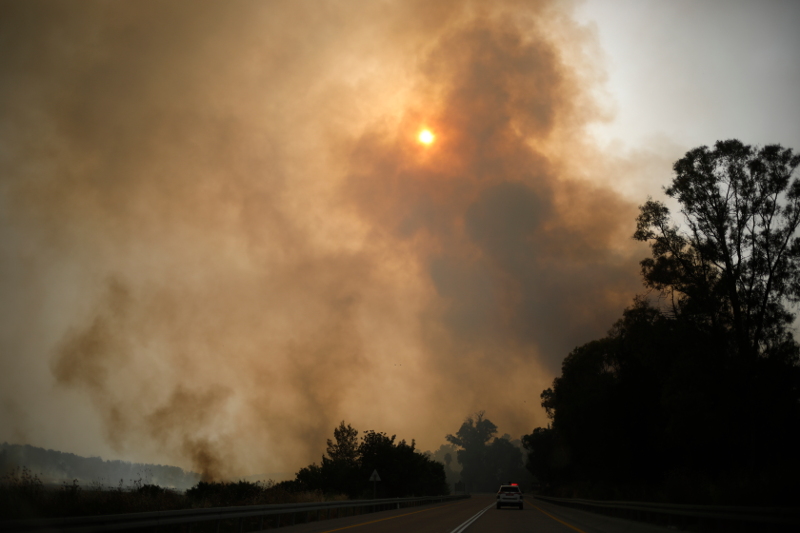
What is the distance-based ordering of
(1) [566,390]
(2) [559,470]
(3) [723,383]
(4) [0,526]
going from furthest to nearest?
1. (2) [559,470]
2. (1) [566,390]
3. (3) [723,383]
4. (4) [0,526]

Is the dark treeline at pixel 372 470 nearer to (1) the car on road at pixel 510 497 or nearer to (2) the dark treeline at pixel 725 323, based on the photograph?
(1) the car on road at pixel 510 497

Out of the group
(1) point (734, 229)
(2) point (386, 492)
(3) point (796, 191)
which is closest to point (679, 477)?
(1) point (734, 229)

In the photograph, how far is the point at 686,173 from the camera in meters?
31.0

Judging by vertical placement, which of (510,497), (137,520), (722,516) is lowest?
(510,497)

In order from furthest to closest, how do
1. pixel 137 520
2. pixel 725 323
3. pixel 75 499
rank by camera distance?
pixel 725 323, pixel 75 499, pixel 137 520

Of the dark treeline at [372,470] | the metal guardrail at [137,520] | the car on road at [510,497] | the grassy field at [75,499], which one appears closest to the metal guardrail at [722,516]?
the metal guardrail at [137,520]

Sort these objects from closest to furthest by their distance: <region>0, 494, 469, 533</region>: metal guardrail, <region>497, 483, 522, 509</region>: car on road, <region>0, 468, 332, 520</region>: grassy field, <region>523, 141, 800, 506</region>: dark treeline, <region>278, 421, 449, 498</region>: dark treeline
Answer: <region>0, 494, 469, 533</region>: metal guardrail < <region>0, 468, 332, 520</region>: grassy field < <region>523, 141, 800, 506</region>: dark treeline < <region>497, 483, 522, 509</region>: car on road < <region>278, 421, 449, 498</region>: dark treeline

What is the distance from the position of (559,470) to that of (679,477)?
65.5 meters

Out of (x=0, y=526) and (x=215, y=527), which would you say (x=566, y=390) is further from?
(x=0, y=526)

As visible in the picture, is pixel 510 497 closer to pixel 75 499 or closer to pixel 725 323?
pixel 725 323

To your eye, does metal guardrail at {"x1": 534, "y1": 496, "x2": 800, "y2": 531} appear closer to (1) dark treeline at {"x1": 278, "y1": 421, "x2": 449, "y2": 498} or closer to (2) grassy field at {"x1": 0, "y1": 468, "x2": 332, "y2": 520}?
(2) grassy field at {"x1": 0, "y1": 468, "x2": 332, "y2": 520}

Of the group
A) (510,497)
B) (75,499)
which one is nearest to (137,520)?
(75,499)

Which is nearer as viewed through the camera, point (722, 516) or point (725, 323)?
point (722, 516)

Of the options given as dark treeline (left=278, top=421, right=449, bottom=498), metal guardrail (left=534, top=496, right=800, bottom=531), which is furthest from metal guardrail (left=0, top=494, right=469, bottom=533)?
dark treeline (left=278, top=421, right=449, bottom=498)
